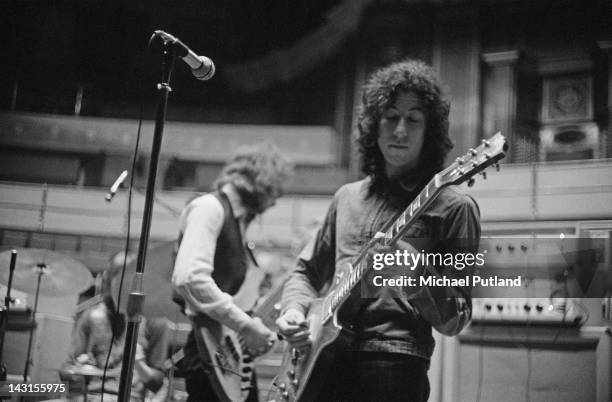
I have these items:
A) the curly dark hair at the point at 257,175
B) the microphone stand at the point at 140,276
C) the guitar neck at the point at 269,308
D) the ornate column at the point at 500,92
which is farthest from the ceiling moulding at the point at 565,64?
the microphone stand at the point at 140,276

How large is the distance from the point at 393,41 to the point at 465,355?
210cm

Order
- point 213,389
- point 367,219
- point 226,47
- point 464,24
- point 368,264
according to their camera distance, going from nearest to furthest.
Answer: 1. point 368,264
2. point 367,219
3. point 213,389
4. point 464,24
5. point 226,47

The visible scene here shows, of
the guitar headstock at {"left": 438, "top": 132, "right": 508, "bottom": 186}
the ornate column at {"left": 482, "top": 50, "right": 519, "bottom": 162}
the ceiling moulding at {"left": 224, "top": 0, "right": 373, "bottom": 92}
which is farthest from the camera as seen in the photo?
the ceiling moulding at {"left": 224, "top": 0, "right": 373, "bottom": 92}

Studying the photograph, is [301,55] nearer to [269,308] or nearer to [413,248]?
[269,308]

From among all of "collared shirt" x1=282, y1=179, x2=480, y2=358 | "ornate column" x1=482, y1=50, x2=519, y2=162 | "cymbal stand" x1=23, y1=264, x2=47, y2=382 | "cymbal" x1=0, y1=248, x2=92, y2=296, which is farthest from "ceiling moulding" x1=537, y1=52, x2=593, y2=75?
"cymbal stand" x1=23, y1=264, x2=47, y2=382

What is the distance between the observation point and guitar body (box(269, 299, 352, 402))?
65.9 inches

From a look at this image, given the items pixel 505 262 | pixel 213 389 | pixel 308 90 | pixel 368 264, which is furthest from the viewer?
pixel 308 90

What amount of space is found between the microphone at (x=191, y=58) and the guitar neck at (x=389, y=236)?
2.56ft

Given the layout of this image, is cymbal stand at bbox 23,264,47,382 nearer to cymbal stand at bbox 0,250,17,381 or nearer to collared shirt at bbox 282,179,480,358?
cymbal stand at bbox 0,250,17,381

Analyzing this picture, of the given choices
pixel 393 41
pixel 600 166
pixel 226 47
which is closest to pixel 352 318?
pixel 600 166

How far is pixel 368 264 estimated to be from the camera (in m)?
1.67

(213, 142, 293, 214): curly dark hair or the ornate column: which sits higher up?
the ornate column

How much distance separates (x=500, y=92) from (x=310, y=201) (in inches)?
68.2

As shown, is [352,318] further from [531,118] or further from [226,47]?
[226,47]
